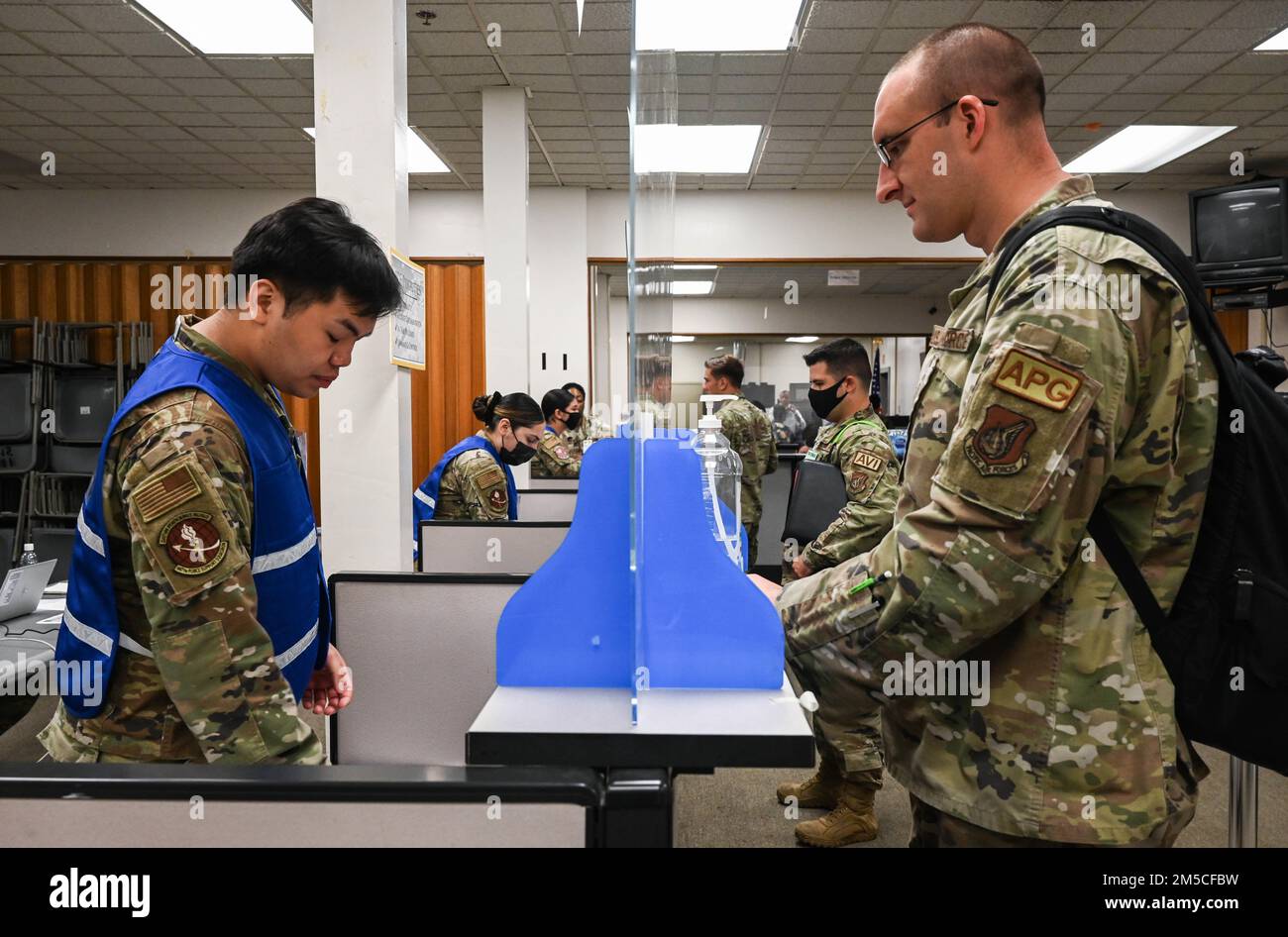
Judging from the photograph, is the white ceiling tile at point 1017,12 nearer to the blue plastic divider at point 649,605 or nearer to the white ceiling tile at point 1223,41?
the white ceiling tile at point 1223,41

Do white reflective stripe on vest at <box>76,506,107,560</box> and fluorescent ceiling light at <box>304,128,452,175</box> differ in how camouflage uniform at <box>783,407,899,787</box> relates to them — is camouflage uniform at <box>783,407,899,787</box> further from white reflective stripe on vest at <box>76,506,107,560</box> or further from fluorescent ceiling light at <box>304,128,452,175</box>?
fluorescent ceiling light at <box>304,128,452,175</box>

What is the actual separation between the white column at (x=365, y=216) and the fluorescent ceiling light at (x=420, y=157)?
135 inches

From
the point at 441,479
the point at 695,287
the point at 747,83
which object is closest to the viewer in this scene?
the point at 441,479

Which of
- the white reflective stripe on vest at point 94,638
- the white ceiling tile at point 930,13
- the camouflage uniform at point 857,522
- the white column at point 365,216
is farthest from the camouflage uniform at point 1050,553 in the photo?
the white ceiling tile at point 930,13

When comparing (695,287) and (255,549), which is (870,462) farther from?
(695,287)

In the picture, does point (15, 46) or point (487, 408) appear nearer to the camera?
point (487, 408)

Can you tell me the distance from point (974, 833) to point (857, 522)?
1860 millimetres

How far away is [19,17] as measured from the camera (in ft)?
14.0

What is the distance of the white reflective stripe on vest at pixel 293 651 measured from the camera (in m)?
1.20

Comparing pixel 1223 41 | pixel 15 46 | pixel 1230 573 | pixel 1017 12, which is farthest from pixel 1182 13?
pixel 15 46

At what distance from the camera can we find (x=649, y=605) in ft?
2.98

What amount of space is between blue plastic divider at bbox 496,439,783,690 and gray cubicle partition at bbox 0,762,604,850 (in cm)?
17

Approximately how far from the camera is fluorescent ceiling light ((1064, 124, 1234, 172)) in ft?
18.9

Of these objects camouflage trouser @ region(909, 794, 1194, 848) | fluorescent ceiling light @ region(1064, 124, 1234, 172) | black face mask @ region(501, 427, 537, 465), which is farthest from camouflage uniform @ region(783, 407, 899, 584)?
fluorescent ceiling light @ region(1064, 124, 1234, 172)
